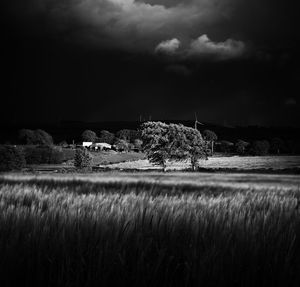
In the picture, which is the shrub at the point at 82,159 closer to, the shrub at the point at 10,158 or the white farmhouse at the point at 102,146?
the shrub at the point at 10,158

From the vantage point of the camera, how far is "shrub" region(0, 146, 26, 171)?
230 ft

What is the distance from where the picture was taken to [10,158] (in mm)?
72062

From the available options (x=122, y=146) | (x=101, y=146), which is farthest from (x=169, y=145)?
(x=101, y=146)

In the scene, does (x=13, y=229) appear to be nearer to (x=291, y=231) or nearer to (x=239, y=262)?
(x=239, y=262)

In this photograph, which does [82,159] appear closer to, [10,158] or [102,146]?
[10,158]

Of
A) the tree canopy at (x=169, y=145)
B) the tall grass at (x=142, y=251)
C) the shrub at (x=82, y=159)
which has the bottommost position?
the shrub at (x=82, y=159)

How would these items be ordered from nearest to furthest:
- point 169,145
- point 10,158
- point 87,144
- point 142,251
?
point 142,251 < point 10,158 < point 169,145 < point 87,144

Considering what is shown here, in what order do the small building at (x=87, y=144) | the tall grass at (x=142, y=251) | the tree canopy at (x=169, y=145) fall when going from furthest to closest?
the small building at (x=87, y=144) → the tree canopy at (x=169, y=145) → the tall grass at (x=142, y=251)

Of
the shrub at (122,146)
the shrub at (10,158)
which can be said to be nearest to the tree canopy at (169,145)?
the shrub at (10,158)

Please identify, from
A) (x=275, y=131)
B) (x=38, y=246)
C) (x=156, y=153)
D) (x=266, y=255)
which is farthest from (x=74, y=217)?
(x=275, y=131)

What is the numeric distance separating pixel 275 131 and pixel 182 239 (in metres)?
206

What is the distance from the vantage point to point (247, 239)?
254cm

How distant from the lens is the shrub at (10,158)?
70.1m

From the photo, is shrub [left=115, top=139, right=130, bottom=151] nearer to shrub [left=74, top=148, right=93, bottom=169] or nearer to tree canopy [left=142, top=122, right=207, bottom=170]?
shrub [left=74, top=148, right=93, bottom=169]
